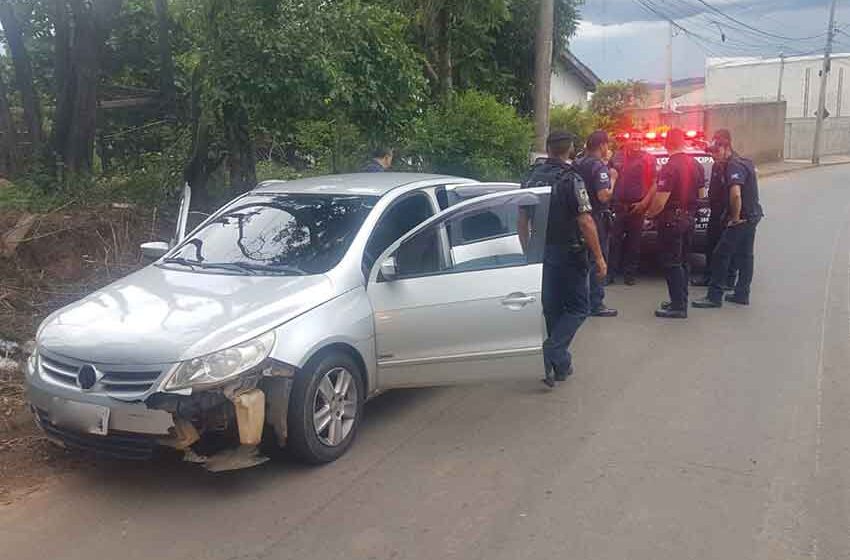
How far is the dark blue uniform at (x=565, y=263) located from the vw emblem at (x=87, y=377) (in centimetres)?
317

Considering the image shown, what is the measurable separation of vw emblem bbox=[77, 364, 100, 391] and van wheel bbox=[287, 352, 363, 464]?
100 centimetres

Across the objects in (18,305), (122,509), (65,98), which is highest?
(65,98)

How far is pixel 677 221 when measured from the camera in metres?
8.03

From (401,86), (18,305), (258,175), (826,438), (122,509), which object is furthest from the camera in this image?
(258,175)

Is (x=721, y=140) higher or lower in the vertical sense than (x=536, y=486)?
higher

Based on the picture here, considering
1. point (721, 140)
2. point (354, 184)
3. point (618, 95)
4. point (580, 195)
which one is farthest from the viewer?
point (618, 95)

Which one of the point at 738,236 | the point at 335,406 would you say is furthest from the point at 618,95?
the point at 335,406

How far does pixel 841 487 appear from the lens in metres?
4.33

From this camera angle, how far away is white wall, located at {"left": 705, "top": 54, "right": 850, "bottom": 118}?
58.4 meters

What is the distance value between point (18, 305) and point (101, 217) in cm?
190

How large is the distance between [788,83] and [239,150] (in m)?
60.5

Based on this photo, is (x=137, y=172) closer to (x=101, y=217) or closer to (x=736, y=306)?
(x=101, y=217)

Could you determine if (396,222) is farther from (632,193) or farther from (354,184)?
(632,193)

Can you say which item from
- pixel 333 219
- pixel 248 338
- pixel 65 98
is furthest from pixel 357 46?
pixel 248 338
